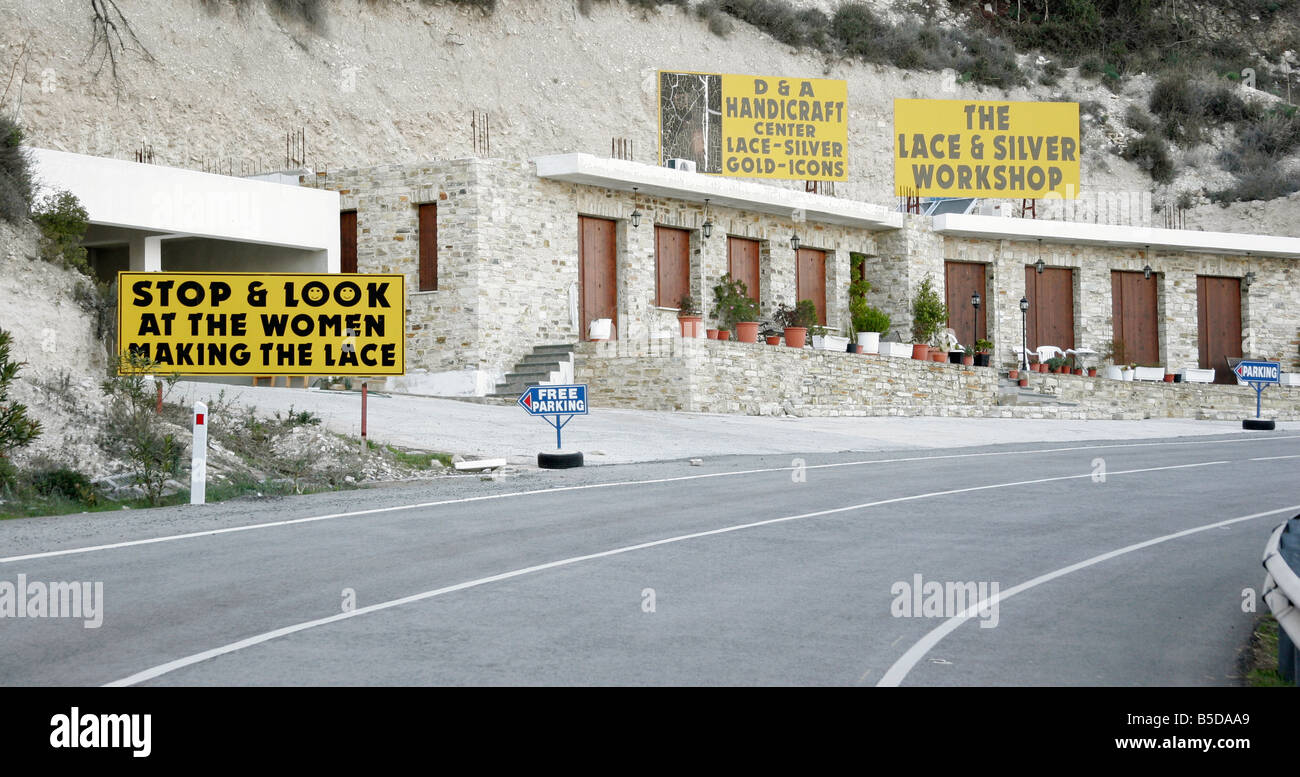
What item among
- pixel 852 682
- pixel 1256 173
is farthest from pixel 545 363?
pixel 1256 173

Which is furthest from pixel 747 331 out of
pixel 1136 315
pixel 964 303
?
pixel 1136 315

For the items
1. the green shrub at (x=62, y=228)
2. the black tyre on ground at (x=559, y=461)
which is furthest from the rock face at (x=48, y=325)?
the black tyre on ground at (x=559, y=461)

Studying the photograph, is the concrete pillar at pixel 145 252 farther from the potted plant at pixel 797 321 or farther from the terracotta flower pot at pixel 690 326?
the potted plant at pixel 797 321

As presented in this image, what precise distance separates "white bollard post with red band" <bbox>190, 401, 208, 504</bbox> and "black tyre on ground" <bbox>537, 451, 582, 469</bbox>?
5.15 metres

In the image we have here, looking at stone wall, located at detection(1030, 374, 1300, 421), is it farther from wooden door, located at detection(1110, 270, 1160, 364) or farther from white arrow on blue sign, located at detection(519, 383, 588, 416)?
white arrow on blue sign, located at detection(519, 383, 588, 416)

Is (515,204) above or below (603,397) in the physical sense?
above

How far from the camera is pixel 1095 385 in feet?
121

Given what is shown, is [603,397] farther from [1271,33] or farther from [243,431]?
[1271,33]

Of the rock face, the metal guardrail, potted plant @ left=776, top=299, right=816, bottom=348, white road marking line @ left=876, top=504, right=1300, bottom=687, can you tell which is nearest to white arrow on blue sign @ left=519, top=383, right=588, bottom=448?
the rock face

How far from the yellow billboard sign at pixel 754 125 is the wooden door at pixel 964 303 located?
605 centimetres

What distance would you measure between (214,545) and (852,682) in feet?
20.2

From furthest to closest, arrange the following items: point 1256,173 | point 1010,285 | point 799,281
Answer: point 1256,173 < point 1010,285 < point 799,281

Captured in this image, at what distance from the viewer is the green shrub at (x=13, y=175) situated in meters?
22.8

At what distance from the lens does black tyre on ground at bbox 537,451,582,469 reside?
60.1 feet
